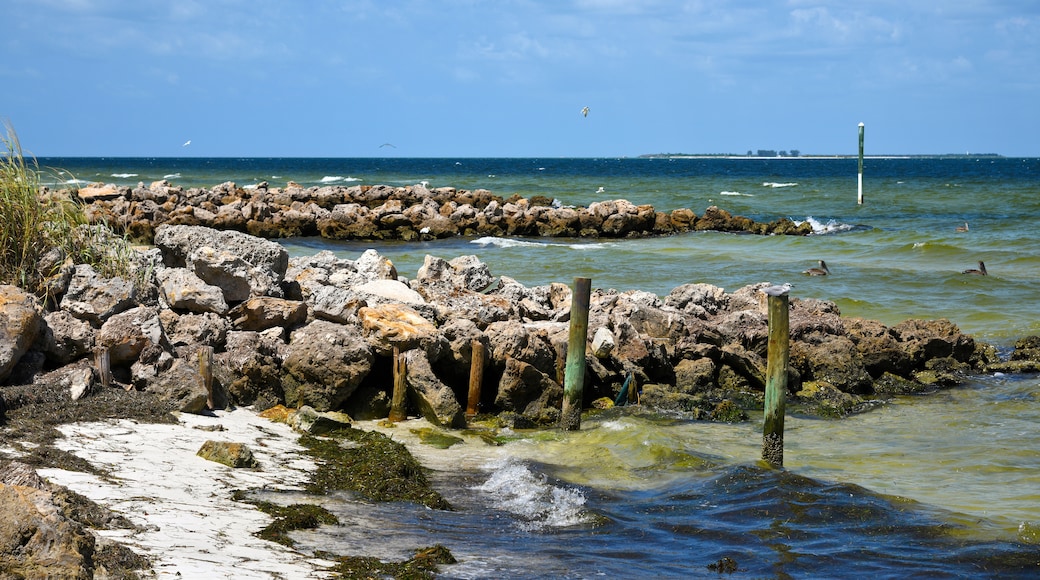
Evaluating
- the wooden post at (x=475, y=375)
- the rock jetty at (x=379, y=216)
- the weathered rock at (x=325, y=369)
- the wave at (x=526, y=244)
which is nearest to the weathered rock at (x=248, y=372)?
the weathered rock at (x=325, y=369)

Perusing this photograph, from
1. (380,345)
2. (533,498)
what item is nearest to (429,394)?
(380,345)

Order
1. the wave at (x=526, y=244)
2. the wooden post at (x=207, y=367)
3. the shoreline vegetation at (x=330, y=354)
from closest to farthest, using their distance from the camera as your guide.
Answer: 1. the shoreline vegetation at (x=330, y=354)
2. the wooden post at (x=207, y=367)
3. the wave at (x=526, y=244)

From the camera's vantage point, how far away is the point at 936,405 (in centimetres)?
1180

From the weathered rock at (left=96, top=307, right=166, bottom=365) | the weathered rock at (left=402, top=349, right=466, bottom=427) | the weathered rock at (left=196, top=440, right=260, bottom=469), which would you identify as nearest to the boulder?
the weathered rock at (left=96, top=307, right=166, bottom=365)

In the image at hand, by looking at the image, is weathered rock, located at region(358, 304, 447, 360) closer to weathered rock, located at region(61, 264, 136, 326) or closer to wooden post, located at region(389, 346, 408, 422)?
wooden post, located at region(389, 346, 408, 422)

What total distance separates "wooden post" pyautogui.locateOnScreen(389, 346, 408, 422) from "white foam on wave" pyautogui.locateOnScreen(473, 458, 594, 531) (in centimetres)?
162

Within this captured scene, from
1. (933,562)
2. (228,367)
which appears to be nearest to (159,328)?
(228,367)

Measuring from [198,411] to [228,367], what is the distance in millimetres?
1000

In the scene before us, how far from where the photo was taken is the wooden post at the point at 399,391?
9.97 meters

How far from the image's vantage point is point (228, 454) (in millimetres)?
7266

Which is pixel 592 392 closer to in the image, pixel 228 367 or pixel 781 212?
pixel 228 367

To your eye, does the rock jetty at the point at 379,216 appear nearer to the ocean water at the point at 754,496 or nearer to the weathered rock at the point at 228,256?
the ocean water at the point at 754,496

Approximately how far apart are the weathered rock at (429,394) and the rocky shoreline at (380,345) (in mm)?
14

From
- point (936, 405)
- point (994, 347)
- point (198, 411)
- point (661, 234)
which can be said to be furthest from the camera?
point (661, 234)
